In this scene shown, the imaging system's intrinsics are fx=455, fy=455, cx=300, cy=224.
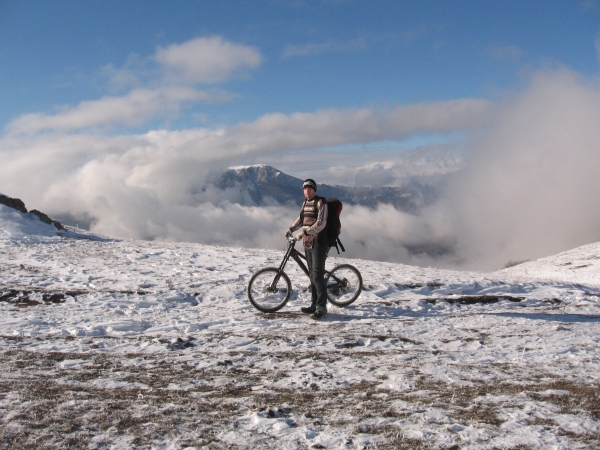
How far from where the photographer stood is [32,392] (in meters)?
5.61

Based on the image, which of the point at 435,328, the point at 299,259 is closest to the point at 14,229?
the point at 299,259

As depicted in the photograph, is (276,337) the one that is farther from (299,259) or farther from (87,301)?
(87,301)

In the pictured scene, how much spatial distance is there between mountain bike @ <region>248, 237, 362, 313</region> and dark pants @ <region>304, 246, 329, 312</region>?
460 millimetres

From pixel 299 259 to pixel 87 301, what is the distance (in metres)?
5.88

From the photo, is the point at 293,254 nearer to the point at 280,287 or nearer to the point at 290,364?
the point at 280,287

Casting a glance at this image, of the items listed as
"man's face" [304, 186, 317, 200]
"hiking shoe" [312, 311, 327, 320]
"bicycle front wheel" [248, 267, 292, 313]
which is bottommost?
"hiking shoe" [312, 311, 327, 320]

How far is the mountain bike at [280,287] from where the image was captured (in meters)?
12.2

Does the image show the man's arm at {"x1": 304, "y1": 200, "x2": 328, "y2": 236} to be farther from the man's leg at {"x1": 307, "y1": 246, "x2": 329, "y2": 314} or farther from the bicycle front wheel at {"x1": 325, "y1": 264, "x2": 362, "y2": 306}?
the bicycle front wheel at {"x1": 325, "y1": 264, "x2": 362, "y2": 306}

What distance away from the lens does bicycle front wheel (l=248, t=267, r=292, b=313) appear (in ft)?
39.9

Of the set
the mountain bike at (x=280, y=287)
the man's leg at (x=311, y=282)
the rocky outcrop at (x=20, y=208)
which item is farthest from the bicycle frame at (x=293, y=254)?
the rocky outcrop at (x=20, y=208)

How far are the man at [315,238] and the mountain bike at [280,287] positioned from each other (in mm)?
495

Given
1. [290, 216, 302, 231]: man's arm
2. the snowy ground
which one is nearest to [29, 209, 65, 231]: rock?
the snowy ground

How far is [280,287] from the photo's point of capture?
488 inches

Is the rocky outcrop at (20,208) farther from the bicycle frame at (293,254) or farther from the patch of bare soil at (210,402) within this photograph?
the patch of bare soil at (210,402)
